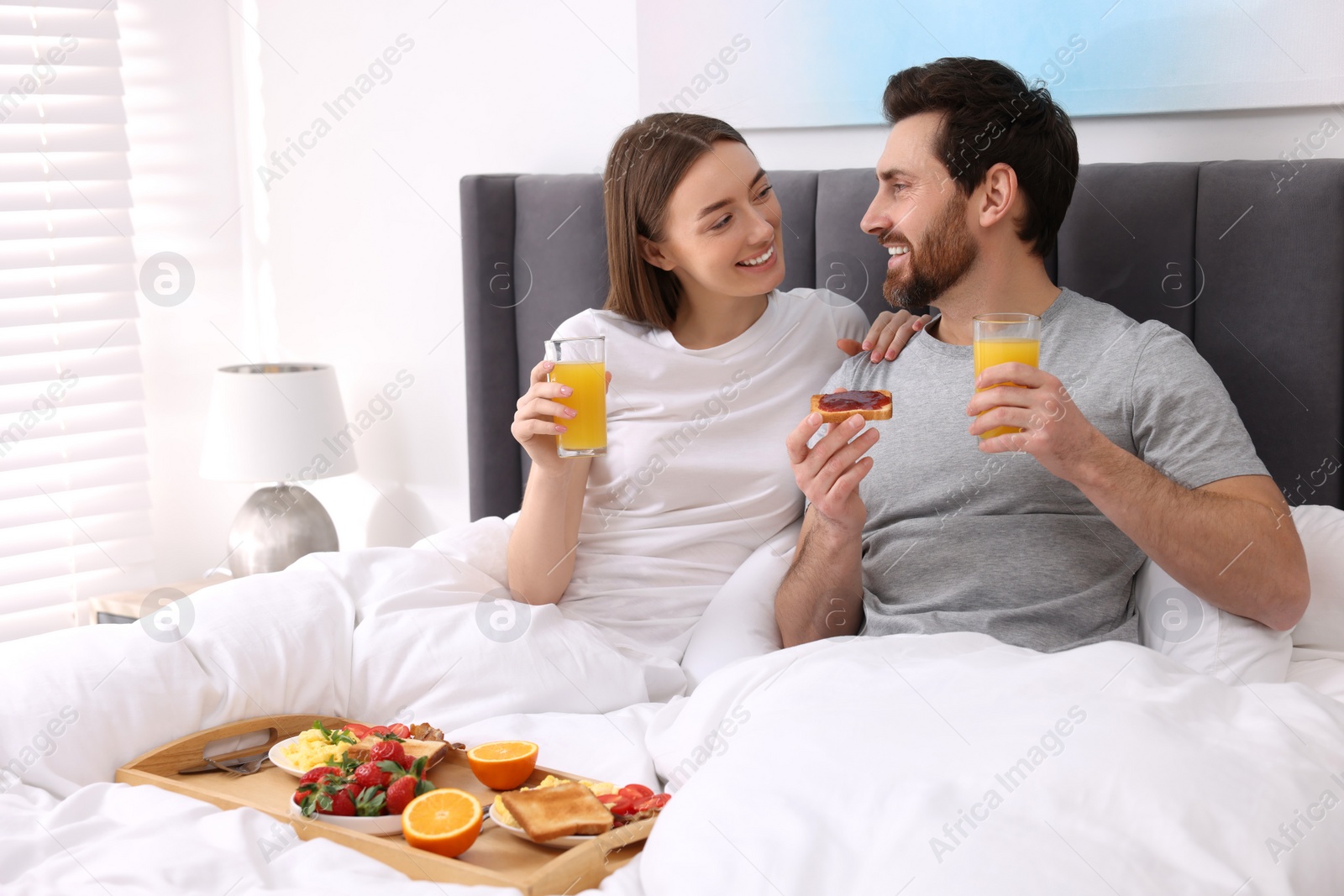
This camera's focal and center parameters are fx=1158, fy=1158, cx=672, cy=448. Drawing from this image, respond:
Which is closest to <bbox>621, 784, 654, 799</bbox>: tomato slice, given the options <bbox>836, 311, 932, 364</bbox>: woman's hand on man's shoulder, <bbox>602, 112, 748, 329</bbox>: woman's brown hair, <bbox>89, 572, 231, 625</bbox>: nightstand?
<bbox>836, 311, 932, 364</bbox>: woman's hand on man's shoulder

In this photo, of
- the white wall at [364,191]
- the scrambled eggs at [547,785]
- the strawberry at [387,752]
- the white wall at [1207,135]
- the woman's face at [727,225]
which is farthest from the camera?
the white wall at [364,191]

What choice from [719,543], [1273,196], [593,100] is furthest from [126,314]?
[1273,196]

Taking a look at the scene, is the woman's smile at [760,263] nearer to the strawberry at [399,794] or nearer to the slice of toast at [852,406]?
the slice of toast at [852,406]

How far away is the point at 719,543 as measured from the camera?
1994 mm

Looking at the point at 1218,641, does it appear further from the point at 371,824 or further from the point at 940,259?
the point at 371,824

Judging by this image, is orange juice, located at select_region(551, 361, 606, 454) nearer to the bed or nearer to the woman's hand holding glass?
Answer: the woman's hand holding glass

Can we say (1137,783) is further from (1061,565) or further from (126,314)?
(126,314)

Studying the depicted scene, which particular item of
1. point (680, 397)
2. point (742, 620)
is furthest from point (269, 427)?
point (742, 620)

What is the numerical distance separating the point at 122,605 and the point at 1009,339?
236 cm

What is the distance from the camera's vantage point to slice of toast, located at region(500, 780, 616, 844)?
4.09 ft

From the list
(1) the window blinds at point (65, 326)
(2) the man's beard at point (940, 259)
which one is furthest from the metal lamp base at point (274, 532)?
(2) the man's beard at point (940, 259)

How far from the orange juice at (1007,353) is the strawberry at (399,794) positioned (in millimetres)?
803

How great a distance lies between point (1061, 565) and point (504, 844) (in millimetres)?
877

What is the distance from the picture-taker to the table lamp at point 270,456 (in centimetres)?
282
